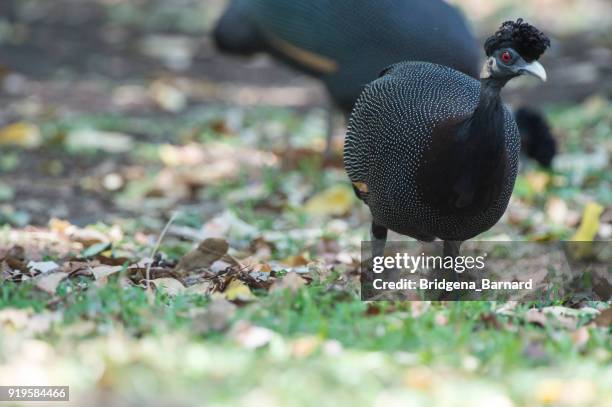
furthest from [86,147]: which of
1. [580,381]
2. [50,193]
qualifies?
[580,381]

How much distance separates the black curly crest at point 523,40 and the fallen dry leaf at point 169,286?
4.49 feet

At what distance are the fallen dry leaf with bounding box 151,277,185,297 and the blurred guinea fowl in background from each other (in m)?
1.64

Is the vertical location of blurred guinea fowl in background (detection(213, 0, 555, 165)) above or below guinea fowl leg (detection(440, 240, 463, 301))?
above

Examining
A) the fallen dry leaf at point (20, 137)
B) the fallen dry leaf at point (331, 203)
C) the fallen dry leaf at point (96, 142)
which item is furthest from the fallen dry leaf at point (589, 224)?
the fallen dry leaf at point (20, 137)

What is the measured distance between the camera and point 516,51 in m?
3.47

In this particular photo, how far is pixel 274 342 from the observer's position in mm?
2879

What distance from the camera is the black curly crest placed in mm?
3439

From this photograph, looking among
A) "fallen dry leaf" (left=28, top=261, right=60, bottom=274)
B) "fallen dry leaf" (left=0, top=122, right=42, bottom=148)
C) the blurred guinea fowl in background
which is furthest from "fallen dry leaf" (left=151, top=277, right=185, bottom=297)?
"fallen dry leaf" (left=0, top=122, right=42, bottom=148)

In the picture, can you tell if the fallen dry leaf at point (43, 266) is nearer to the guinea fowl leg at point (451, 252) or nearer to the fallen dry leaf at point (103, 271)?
the fallen dry leaf at point (103, 271)

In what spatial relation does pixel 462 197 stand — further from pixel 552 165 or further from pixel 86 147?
pixel 86 147

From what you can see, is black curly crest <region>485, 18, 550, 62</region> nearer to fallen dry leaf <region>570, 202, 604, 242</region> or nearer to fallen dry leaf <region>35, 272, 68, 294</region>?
fallen dry leaf <region>570, 202, 604, 242</region>

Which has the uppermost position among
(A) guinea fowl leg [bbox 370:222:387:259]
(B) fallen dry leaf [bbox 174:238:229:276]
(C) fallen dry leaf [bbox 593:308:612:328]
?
(A) guinea fowl leg [bbox 370:222:387:259]

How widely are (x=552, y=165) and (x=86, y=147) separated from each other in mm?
3034

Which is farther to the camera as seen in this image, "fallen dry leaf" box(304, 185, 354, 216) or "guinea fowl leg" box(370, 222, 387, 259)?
"fallen dry leaf" box(304, 185, 354, 216)
